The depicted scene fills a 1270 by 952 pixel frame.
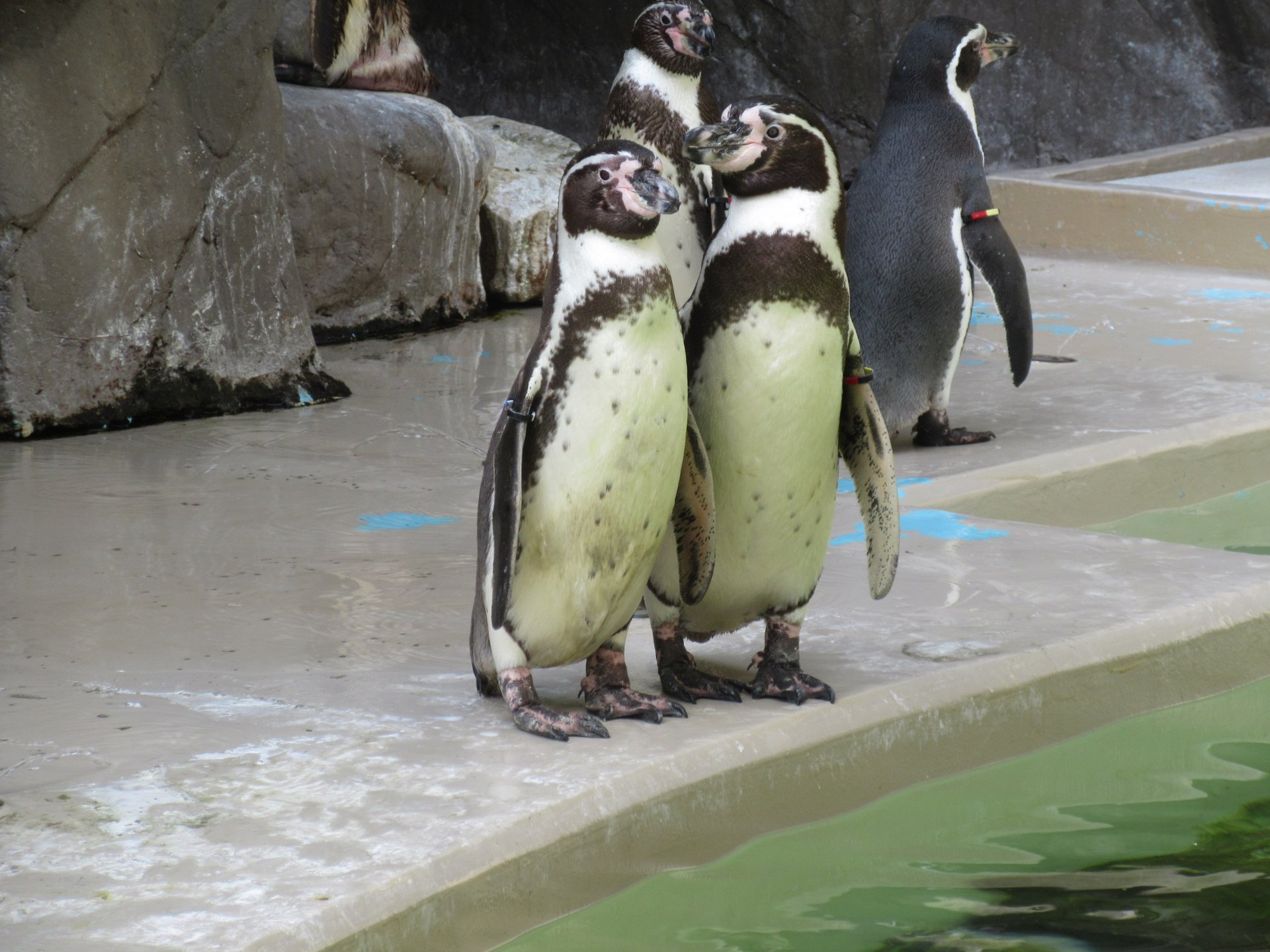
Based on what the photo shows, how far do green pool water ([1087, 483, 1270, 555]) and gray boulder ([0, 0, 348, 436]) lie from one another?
2.55 m

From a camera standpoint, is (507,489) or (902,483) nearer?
(507,489)

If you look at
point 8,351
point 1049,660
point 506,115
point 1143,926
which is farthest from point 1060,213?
point 1143,926

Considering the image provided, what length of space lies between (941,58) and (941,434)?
3.31 ft

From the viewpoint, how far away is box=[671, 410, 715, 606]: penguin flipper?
2.26 metres

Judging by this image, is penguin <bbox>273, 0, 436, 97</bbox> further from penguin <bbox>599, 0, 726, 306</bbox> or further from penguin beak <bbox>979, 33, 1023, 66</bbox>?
penguin beak <bbox>979, 33, 1023, 66</bbox>

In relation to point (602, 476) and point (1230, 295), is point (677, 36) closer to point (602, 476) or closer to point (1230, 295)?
point (602, 476)

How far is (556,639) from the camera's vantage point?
2.22m

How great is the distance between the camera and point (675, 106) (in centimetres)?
400

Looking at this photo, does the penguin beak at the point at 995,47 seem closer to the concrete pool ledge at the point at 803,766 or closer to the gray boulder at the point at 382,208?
the concrete pool ledge at the point at 803,766

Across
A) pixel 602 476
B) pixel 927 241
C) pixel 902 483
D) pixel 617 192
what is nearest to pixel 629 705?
pixel 602 476

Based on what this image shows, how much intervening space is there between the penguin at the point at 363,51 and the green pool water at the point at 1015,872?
4818 mm

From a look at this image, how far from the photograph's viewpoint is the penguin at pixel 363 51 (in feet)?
21.1

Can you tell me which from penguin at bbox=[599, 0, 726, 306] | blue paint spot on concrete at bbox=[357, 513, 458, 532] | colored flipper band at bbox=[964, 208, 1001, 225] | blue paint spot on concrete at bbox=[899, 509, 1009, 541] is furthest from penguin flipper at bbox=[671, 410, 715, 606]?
colored flipper band at bbox=[964, 208, 1001, 225]

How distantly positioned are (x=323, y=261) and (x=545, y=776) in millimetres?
4445
